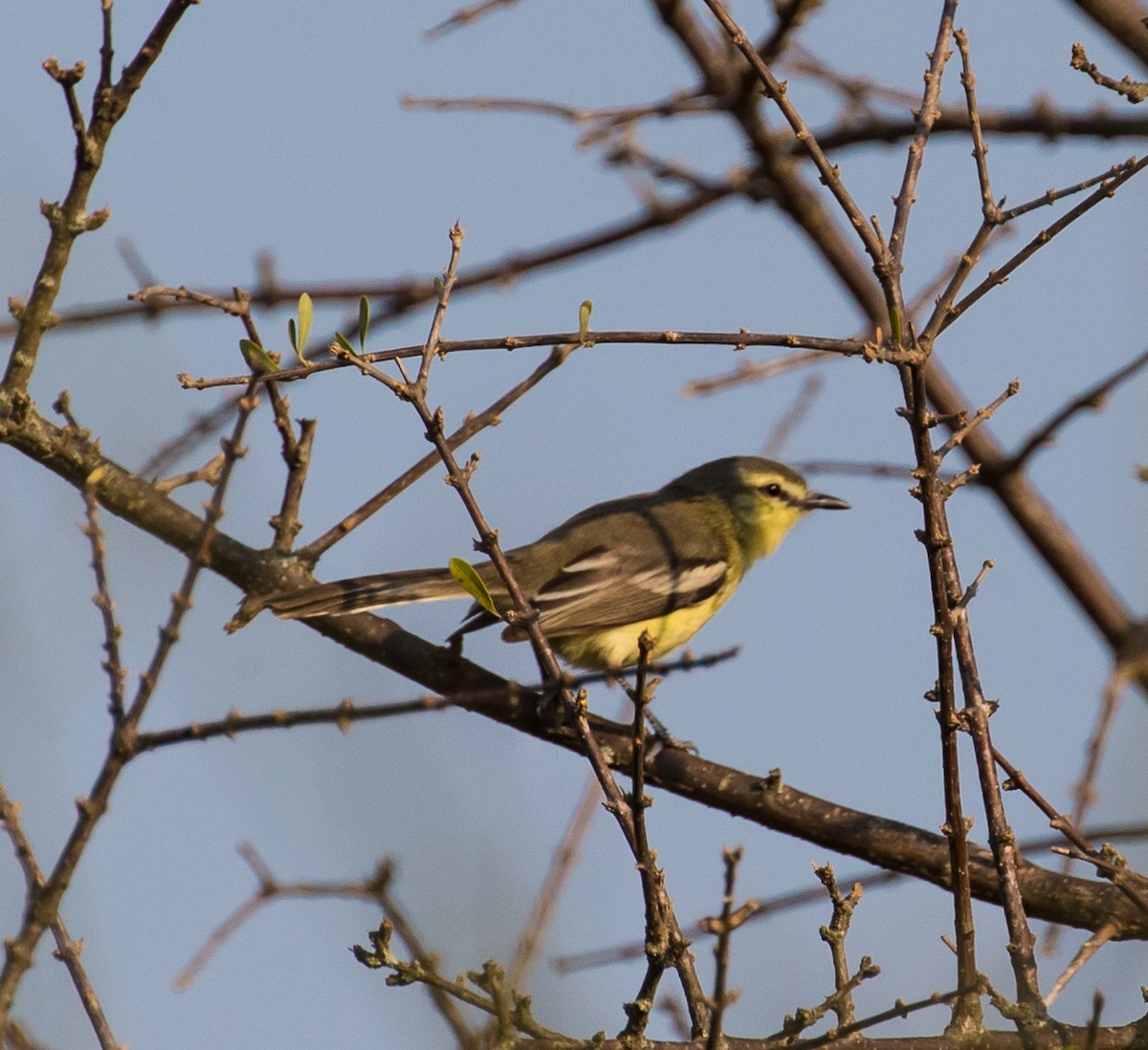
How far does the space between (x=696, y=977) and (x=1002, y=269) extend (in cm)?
180

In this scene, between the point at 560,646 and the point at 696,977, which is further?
the point at 560,646

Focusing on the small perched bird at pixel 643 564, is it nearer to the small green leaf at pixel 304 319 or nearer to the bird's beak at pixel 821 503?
the bird's beak at pixel 821 503

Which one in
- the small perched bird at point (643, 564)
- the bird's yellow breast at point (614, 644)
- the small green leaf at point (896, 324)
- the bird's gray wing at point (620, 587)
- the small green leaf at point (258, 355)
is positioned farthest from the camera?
the bird's yellow breast at point (614, 644)

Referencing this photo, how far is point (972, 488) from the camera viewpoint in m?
6.14

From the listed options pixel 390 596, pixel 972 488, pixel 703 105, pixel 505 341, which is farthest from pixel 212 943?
pixel 703 105

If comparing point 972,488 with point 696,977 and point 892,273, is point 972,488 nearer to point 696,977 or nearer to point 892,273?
point 892,273

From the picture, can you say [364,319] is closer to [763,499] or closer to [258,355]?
[258,355]

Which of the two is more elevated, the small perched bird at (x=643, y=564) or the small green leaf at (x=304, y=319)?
the small perched bird at (x=643, y=564)

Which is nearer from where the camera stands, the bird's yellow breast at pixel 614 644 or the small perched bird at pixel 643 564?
the small perched bird at pixel 643 564

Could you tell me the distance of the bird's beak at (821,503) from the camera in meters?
8.66

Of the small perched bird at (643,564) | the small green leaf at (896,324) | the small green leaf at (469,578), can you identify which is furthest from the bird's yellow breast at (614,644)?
the small green leaf at (896,324)

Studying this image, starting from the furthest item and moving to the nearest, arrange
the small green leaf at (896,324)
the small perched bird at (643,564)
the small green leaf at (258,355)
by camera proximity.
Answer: the small perched bird at (643,564) < the small green leaf at (258,355) < the small green leaf at (896,324)

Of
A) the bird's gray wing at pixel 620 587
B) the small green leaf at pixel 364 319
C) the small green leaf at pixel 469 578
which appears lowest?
the small green leaf at pixel 469 578

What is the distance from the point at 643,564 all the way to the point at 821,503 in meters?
1.56
